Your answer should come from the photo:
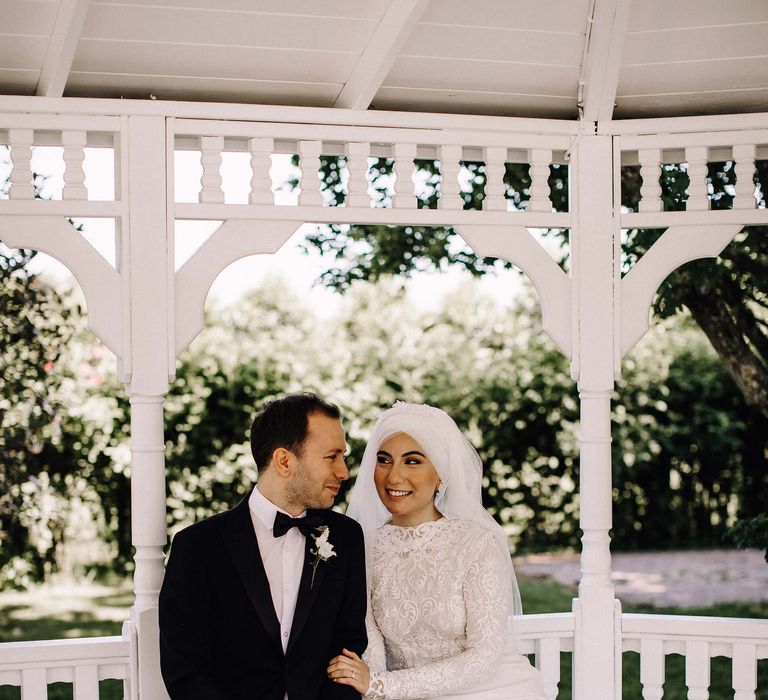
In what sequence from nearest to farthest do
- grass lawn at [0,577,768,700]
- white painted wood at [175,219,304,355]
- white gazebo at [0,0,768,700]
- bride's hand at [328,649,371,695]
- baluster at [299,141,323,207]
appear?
bride's hand at [328,649,371,695], white gazebo at [0,0,768,700], white painted wood at [175,219,304,355], baluster at [299,141,323,207], grass lawn at [0,577,768,700]

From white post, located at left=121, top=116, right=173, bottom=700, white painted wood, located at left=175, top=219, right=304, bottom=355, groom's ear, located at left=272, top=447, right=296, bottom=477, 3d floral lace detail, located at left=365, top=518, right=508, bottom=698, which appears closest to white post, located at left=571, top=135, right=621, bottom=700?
3d floral lace detail, located at left=365, top=518, right=508, bottom=698

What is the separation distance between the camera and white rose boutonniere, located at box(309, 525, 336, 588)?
3215mm

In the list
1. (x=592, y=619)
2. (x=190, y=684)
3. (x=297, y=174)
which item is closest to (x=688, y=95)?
(x=592, y=619)

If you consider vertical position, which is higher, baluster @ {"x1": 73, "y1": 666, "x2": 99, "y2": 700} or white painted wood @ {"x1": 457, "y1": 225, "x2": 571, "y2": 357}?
white painted wood @ {"x1": 457, "y1": 225, "x2": 571, "y2": 357}

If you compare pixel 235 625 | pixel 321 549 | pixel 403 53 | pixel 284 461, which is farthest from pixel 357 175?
pixel 235 625

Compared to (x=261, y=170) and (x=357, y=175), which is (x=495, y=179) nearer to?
(x=357, y=175)

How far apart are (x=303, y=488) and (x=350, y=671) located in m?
0.57

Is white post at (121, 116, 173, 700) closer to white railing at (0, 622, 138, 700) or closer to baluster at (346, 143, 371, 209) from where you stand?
white railing at (0, 622, 138, 700)

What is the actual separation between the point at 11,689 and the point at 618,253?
5.46m

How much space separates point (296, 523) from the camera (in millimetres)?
3217

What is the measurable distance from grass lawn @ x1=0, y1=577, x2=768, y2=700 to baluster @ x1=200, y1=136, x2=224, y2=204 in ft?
14.8

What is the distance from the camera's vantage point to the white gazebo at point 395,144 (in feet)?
12.0

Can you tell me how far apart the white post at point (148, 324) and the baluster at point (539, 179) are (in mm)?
1434

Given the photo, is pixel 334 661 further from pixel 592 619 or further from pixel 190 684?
pixel 592 619
